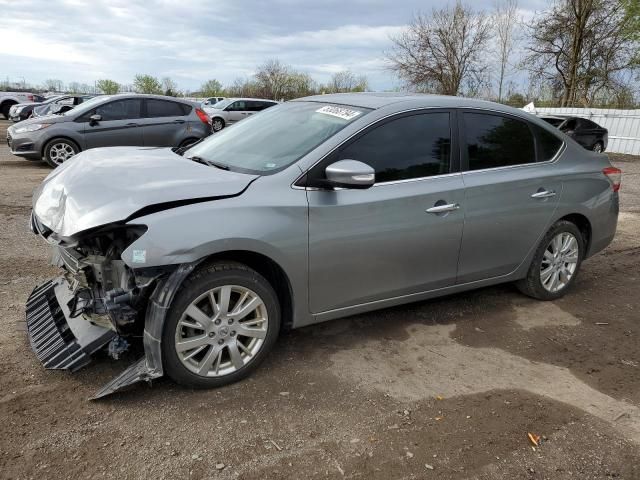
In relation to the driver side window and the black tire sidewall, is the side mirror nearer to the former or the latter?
the driver side window

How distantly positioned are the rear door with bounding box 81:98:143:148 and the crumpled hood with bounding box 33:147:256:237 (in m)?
7.35

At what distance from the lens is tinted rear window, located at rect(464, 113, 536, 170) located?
3971 mm

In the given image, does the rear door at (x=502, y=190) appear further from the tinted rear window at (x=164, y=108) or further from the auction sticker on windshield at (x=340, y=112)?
the tinted rear window at (x=164, y=108)

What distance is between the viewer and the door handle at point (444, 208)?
3.65 m

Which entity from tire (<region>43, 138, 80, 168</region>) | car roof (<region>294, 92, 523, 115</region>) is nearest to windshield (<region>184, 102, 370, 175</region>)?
car roof (<region>294, 92, 523, 115</region>)

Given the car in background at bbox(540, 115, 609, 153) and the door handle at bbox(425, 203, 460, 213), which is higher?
the door handle at bbox(425, 203, 460, 213)

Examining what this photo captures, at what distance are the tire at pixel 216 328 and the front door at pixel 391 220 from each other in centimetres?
37

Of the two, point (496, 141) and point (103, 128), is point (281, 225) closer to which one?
point (496, 141)

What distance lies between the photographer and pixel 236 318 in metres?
3.04

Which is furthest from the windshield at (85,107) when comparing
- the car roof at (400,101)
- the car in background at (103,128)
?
the car roof at (400,101)

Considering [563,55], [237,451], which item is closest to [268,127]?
[237,451]

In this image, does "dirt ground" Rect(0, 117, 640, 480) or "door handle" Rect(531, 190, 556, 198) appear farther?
"door handle" Rect(531, 190, 556, 198)

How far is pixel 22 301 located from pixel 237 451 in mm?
2532

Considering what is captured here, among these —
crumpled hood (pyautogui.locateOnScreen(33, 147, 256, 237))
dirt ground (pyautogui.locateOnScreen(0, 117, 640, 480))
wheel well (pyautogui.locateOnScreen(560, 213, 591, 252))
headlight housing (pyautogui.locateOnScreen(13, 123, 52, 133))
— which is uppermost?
crumpled hood (pyautogui.locateOnScreen(33, 147, 256, 237))
